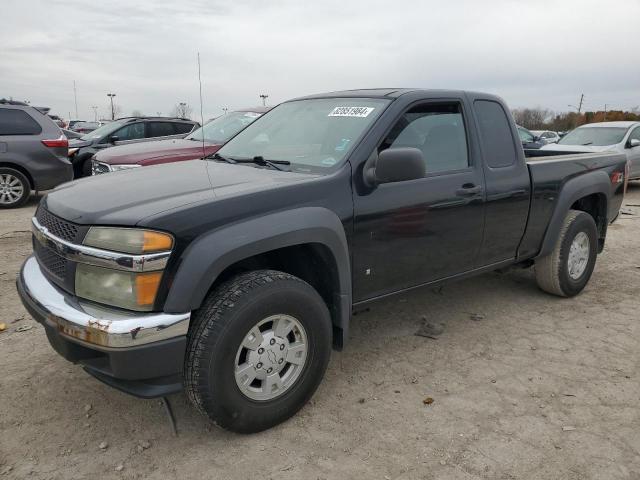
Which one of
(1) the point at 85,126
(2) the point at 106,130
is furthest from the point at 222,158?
(1) the point at 85,126

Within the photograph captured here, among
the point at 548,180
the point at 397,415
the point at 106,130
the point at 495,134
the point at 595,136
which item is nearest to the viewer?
the point at 397,415

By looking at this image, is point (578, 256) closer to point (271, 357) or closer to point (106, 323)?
point (271, 357)

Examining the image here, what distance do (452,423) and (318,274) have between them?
1.09 metres

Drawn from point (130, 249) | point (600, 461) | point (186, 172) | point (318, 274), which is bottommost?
point (600, 461)

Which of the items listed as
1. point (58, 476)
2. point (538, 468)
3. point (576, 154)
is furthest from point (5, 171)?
point (538, 468)

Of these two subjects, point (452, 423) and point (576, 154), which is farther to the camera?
point (576, 154)

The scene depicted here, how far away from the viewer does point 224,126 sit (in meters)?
7.98

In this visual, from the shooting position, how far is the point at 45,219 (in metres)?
2.85

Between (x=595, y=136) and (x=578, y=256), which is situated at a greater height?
(x=595, y=136)

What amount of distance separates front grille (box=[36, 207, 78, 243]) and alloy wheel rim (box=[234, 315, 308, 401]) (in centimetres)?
97

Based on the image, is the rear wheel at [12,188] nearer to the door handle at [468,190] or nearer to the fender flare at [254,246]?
the fender flare at [254,246]

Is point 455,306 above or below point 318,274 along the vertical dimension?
below

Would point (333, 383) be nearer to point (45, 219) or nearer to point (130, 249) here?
point (130, 249)

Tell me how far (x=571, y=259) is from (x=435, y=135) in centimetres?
206
